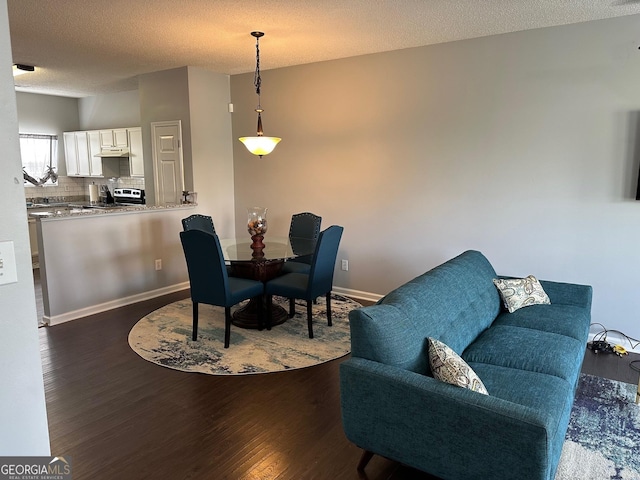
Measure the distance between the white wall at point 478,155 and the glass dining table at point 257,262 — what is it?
3.33ft

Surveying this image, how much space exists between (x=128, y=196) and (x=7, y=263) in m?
6.69

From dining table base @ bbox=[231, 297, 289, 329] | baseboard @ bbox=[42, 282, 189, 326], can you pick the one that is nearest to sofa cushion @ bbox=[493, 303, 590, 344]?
dining table base @ bbox=[231, 297, 289, 329]

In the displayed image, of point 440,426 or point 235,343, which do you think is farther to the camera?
point 235,343

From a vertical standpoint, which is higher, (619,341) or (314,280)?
(314,280)

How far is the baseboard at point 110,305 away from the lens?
438 cm

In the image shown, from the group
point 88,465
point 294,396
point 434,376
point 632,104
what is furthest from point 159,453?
point 632,104

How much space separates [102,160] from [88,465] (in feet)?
20.1

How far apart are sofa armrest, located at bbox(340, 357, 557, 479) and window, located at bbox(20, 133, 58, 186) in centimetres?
745

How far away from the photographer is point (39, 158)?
7574 millimetres

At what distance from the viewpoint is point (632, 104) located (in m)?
3.54

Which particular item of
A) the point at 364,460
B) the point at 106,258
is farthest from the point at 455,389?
the point at 106,258

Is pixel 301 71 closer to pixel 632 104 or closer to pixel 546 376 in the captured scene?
pixel 632 104

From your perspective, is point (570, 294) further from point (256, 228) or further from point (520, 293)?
point (256, 228)

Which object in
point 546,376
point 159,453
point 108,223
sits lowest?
point 159,453
